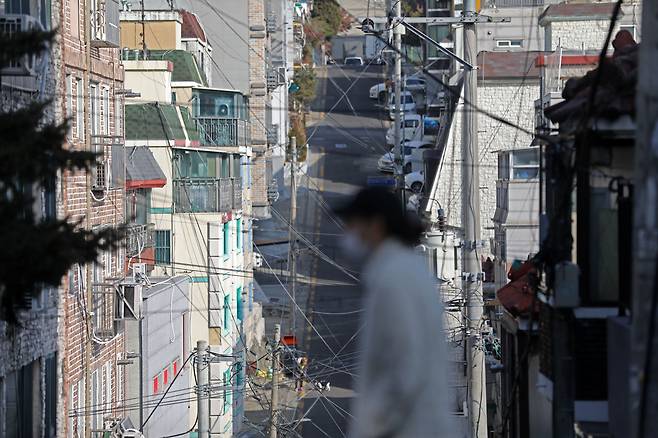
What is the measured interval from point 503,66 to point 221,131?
827 centimetres

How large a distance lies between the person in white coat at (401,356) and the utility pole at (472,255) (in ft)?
43.8

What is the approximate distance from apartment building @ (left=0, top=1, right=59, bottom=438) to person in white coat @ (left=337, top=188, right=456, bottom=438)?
8.62 m

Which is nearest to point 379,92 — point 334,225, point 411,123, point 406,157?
point 411,123

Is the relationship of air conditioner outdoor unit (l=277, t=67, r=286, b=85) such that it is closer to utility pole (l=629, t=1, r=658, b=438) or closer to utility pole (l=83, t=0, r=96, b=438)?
utility pole (l=83, t=0, r=96, b=438)

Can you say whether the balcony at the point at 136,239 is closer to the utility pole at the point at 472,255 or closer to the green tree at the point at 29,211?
the utility pole at the point at 472,255

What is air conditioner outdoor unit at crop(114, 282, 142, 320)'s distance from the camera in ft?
74.4

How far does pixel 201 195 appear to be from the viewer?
32438mm

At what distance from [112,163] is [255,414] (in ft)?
57.3

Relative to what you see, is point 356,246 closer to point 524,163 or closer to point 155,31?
point 524,163

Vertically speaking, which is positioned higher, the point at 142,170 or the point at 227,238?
the point at 142,170

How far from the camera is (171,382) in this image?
27750 mm

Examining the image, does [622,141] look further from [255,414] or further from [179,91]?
[255,414]

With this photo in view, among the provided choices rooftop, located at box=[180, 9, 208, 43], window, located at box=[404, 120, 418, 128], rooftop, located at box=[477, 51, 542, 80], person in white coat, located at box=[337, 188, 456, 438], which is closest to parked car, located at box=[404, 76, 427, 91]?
window, located at box=[404, 120, 418, 128]

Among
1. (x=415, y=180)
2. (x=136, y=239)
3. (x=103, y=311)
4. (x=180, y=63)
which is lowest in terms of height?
(x=103, y=311)
